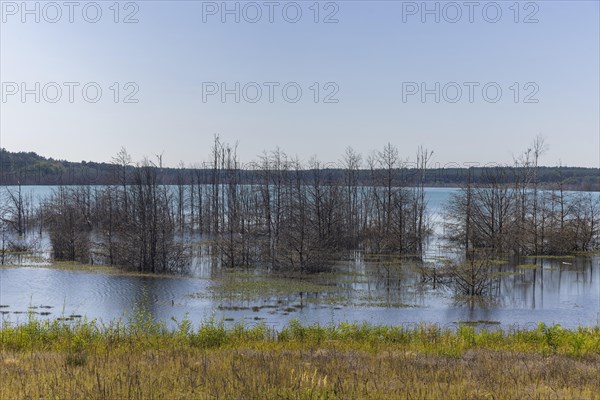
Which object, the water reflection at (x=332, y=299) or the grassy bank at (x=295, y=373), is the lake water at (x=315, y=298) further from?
the grassy bank at (x=295, y=373)

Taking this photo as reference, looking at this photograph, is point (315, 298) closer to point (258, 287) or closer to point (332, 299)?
point (332, 299)

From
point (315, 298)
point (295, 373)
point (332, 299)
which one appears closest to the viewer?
point (295, 373)

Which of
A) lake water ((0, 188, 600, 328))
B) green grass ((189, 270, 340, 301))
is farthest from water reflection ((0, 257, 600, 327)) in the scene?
green grass ((189, 270, 340, 301))

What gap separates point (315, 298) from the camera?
1419 inches

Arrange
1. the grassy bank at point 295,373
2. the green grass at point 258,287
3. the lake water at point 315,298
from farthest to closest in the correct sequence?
1. the green grass at point 258,287
2. the lake water at point 315,298
3. the grassy bank at point 295,373

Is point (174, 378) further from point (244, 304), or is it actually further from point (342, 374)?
point (244, 304)

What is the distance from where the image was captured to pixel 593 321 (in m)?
29.0

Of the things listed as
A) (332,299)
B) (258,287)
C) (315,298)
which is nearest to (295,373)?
(332,299)

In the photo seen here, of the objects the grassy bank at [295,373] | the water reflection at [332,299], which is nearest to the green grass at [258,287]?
the water reflection at [332,299]

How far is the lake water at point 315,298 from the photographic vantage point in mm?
30031

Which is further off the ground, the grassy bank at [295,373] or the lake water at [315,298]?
the grassy bank at [295,373]

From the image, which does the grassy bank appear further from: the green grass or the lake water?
the green grass

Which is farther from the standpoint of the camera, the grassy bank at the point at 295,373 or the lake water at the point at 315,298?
the lake water at the point at 315,298

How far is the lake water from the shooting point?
1182 inches
